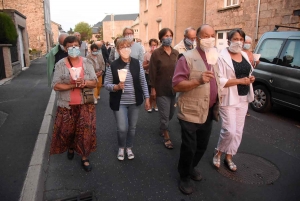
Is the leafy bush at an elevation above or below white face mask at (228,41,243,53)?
above

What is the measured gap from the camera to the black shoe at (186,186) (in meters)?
3.05

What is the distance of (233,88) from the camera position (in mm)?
3361

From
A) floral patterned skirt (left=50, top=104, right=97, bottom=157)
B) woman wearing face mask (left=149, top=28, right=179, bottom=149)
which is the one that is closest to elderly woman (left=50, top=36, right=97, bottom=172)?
floral patterned skirt (left=50, top=104, right=97, bottom=157)

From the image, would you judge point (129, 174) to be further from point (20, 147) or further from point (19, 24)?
point (19, 24)

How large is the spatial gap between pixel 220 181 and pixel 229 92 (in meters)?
1.22

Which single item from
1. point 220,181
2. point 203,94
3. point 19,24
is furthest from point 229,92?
point 19,24

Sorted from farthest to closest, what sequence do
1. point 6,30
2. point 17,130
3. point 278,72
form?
point 6,30 → point 278,72 → point 17,130

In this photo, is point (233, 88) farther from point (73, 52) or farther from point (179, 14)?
point (179, 14)

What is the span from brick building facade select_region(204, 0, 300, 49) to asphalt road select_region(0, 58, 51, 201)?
9411 mm

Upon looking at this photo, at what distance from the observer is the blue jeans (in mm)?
3621

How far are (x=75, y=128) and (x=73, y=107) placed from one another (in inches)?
13.2

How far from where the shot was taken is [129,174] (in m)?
3.52

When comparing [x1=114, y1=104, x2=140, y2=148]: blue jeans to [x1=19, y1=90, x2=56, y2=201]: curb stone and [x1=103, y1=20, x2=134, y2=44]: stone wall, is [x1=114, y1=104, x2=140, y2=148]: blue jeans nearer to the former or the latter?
[x1=19, y1=90, x2=56, y2=201]: curb stone

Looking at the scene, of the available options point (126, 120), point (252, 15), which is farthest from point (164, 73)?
point (252, 15)
